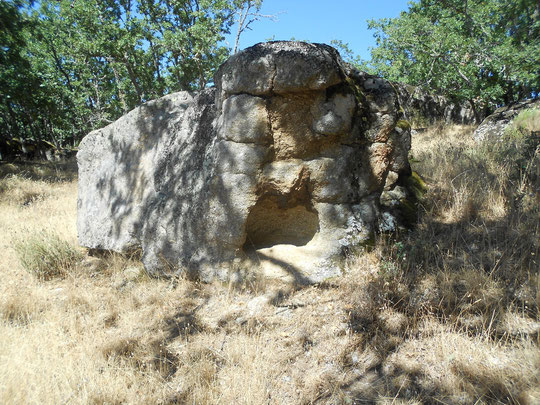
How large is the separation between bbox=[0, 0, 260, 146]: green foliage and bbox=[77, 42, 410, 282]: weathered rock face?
8.68 m

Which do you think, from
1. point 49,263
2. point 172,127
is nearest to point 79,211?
point 49,263

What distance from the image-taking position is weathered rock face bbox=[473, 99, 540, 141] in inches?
296

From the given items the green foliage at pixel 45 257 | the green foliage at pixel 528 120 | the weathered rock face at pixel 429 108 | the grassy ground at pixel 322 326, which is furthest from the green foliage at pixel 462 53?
the green foliage at pixel 45 257

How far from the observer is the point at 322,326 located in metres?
2.99

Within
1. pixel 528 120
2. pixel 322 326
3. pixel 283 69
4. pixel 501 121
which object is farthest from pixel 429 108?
pixel 322 326

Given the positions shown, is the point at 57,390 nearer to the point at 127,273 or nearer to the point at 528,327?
the point at 127,273

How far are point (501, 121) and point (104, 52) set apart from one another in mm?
13252

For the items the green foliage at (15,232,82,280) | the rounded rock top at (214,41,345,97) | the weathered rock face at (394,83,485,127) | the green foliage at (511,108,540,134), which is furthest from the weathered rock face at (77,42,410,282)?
the weathered rock face at (394,83,485,127)

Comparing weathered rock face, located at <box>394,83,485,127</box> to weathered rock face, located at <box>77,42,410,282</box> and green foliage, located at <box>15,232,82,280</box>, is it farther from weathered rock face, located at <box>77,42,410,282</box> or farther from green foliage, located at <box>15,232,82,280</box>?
green foliage, located at <box>15,232,82,280</box>

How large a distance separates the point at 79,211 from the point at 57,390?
11.7 feet

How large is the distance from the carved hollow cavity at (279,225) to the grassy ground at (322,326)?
589 millimetres

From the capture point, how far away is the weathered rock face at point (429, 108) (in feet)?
35.9

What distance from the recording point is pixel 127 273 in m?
4.35

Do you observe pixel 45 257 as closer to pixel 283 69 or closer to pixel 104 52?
pixel 283 69
